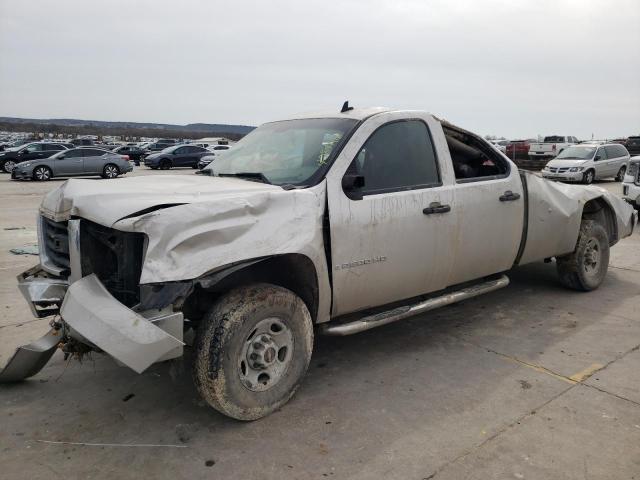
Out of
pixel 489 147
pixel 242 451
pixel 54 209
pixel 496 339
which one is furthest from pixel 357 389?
pixel 489 147

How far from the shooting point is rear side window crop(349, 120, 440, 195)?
153 inches

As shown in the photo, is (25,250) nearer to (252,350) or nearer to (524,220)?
(252,350)

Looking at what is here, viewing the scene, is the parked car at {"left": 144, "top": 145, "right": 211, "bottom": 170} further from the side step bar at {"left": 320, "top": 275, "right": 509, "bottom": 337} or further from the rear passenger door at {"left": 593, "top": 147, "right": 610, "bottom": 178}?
the side step bar at {"left": 320, "top": 275, "right": 509, "bottom": 337}

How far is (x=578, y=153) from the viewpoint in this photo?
2194 cm

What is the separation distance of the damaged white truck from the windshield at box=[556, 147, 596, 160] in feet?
61.8

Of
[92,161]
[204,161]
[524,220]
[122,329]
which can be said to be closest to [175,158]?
[204,161]

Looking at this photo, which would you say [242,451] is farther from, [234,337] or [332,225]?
[332,225]

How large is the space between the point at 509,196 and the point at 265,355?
269 centimetres

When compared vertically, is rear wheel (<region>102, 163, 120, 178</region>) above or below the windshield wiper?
below

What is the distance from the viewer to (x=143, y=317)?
285 cm

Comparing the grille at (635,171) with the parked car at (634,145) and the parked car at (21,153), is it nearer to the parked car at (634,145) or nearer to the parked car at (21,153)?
the parked car at (634,145)

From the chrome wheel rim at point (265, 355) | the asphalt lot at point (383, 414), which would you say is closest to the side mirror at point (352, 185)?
the chrome wheel rim at point (265, 355)

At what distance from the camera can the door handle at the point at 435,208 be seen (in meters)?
4.03

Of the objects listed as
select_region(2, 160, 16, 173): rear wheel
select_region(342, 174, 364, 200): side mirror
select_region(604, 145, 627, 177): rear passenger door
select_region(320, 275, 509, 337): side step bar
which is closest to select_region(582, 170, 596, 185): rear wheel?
select_region(604, 145, 627, 177): rear passenger door
